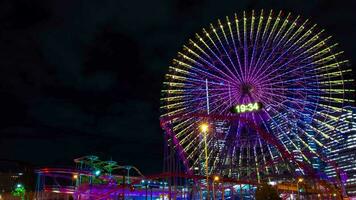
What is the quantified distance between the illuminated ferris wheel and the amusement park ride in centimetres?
10

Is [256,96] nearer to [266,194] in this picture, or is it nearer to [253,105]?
[253,105]

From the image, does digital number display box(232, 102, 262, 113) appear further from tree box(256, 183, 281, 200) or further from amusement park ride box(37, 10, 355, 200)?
tree box(256, 183, 281, 200)

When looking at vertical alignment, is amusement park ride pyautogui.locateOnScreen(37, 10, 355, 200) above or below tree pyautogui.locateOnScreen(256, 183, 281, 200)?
above

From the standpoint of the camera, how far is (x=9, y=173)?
12262 centimetres

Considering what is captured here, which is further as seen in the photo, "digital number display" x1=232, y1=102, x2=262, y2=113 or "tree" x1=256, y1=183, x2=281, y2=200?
"digital number display" x1=232, y1=102, x2=262, y2=113

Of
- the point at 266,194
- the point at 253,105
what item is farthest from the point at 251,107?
the point at 266,194

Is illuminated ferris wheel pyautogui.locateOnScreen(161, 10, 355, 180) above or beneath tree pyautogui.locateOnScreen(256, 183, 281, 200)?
above

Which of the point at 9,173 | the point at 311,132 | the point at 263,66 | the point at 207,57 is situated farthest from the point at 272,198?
the point at 9,173

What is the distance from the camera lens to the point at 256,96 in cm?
3984

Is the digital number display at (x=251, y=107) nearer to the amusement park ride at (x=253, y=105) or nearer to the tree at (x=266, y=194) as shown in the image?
the amusement park ride at (x=253, y=105)

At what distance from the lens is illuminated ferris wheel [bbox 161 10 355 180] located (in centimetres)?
3762

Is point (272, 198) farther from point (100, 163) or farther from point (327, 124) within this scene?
point (100, 163)

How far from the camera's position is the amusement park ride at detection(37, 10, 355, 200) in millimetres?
37594

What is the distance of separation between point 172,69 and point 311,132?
16883mm
